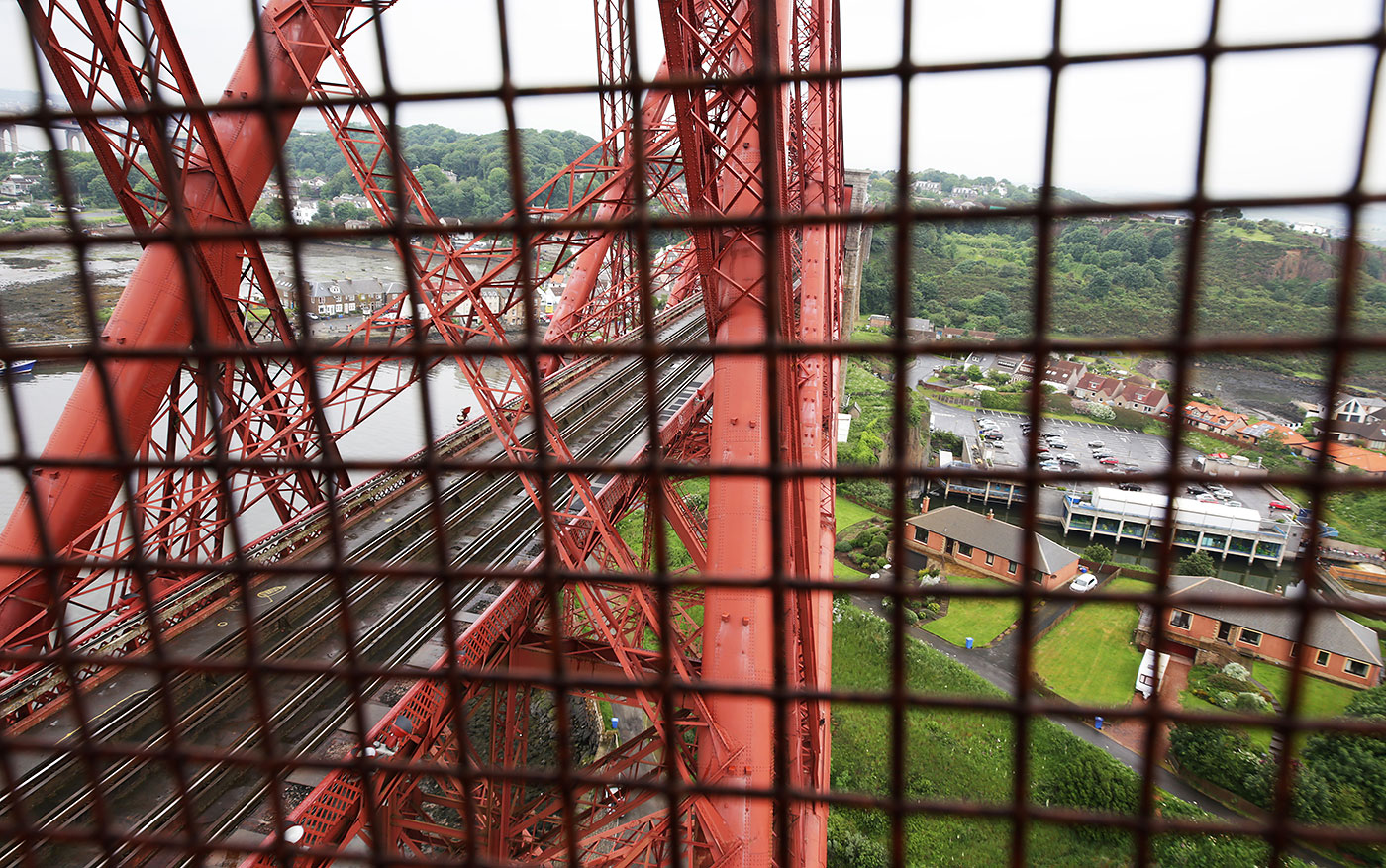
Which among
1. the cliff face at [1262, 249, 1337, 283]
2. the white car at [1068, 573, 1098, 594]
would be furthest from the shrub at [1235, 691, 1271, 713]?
the cliff face at [1262, 249, 1337, 283]

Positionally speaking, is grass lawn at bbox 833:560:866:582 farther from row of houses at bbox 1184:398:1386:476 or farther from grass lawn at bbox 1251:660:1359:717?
grass lawn at bbox 1251:660:1359:717

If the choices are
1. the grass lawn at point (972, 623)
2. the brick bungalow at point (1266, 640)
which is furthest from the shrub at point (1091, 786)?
the grass lawn at point (972, 623)

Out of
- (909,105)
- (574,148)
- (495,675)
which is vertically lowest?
(495,675)

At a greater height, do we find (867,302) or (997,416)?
(867,302)

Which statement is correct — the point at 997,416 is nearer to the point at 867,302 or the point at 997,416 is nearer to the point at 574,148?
the point at 867,302

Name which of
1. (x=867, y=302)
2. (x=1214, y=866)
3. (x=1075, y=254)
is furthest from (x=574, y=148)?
(x=1214, y=866)

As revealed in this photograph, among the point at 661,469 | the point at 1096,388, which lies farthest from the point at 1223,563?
the point at 661,469

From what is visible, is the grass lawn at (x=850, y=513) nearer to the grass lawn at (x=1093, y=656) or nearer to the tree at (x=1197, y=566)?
the grass lawn at (x=1093, y=656)
